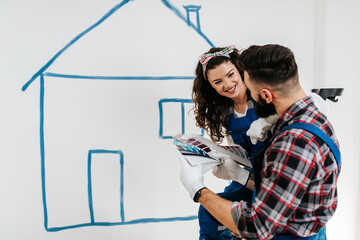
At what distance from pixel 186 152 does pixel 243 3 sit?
34.2 inches

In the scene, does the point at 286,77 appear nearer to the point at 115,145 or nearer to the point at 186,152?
the point at 186,152

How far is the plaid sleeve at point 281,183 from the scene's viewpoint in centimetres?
66

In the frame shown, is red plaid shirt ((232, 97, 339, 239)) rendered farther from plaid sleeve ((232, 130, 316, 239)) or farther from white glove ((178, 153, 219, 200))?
white glove ((178, 153, 219, 200))

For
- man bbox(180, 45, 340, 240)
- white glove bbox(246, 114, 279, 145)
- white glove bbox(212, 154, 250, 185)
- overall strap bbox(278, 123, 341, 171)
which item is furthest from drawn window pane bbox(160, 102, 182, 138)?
overall strap bbox(278, 123, 341, 171)

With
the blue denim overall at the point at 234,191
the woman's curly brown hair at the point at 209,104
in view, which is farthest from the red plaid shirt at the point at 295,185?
the woman's curly brown hair at the point at 209,104

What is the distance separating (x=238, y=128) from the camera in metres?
1.17

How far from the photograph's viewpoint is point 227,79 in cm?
110

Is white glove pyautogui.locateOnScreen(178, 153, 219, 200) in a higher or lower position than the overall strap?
lower

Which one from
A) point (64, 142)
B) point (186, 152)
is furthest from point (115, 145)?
point (186, 152)

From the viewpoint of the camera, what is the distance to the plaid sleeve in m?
0.66

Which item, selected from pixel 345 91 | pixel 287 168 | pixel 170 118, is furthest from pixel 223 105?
pixel 345 91

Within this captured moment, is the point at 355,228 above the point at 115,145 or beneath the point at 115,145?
beneath

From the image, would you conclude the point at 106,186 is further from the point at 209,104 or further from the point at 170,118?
the point at 209,104

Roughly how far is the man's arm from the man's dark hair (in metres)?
0.36
